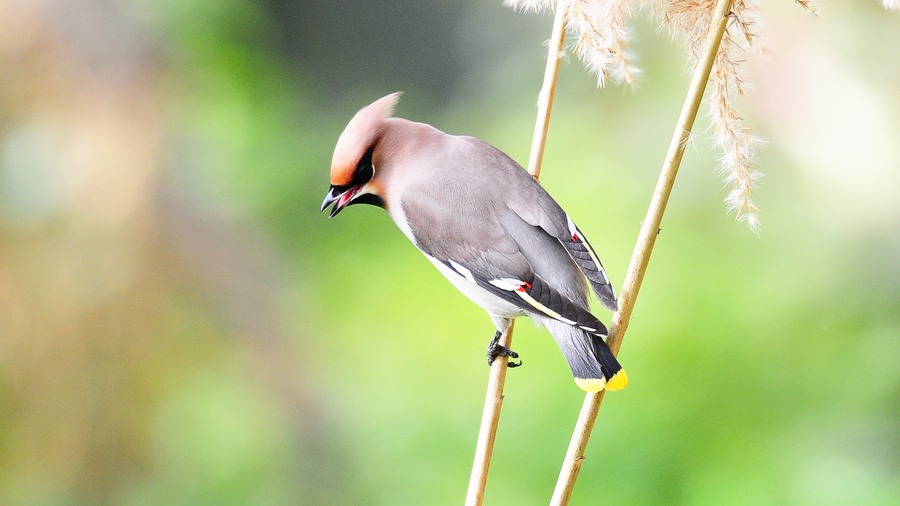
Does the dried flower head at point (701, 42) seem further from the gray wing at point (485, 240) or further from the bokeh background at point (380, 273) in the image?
the bokeh background at point (380, 273)

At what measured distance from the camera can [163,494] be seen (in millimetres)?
1508

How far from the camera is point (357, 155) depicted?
0.91 m

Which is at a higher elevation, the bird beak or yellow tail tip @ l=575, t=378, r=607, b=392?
the bird beak

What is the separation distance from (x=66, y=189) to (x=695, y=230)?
45.6 inches

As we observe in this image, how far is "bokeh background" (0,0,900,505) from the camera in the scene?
1444mm

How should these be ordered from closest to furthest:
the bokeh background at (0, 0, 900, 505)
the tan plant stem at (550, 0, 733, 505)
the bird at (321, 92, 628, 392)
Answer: the tan plant stem at (550, 0, 733, 505), the bird at (321, 92, 628, 392), the bokeh background at (0, 0, 900, 505)

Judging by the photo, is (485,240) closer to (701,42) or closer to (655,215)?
(655,215)

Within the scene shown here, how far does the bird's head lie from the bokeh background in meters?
0.65

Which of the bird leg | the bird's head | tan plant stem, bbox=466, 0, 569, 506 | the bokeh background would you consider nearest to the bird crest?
the bird's head

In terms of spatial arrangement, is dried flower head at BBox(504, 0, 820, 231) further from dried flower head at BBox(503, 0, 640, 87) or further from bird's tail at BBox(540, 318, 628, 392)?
bird's tail at BBox(540, 318, 628, 392)

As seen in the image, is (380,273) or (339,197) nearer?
(339,197)

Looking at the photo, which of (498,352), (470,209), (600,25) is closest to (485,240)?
(470,209)

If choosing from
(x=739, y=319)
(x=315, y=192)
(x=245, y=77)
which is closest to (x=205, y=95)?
(x=245, y=77)

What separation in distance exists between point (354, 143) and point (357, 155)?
14mm
